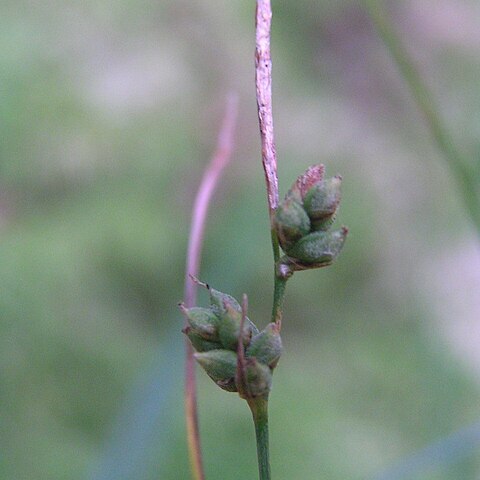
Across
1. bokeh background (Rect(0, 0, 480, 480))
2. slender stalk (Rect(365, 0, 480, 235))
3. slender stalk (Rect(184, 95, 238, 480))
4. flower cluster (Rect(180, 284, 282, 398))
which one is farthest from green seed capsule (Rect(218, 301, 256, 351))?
bokeh background (Rect(0, 0, 480, 480))

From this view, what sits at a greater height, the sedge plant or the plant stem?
the sedge plant

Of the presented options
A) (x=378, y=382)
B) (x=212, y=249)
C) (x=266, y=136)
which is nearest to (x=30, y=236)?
(x=212, y=249)

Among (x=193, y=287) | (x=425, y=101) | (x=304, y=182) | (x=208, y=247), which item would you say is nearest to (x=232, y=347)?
(x=304, y=182)

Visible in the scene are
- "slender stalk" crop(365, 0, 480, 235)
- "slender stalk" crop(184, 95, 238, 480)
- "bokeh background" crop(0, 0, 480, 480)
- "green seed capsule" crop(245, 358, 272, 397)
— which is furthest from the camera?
"bokeh background" crop(0, 0, 480, 480)

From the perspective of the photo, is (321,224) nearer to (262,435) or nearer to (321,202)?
(321,202)

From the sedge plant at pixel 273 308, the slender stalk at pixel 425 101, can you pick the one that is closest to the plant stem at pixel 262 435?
the sedge plant at pixel 273 308

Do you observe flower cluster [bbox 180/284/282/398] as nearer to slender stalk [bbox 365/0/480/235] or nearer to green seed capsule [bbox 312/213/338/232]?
green seed capsule [bbox 312/213/338/232]
